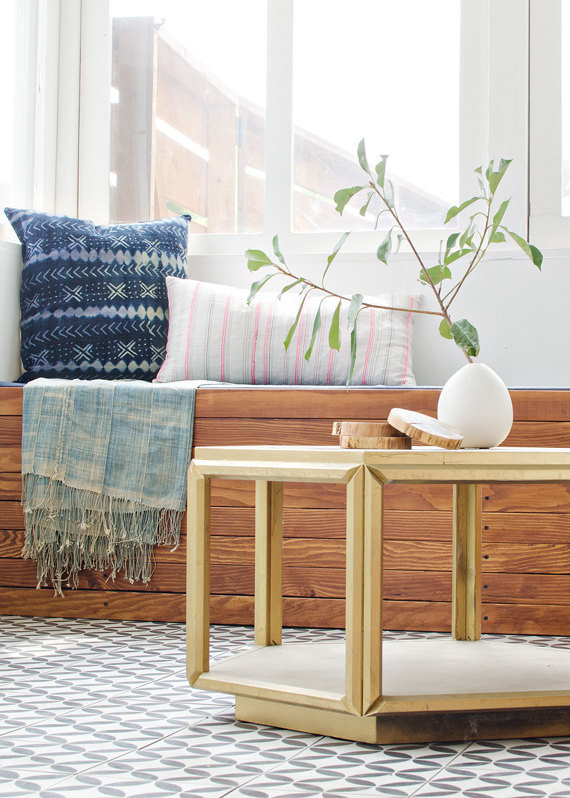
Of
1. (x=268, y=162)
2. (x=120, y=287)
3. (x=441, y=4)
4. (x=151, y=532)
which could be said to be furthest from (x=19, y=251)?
(x=441, y=4)

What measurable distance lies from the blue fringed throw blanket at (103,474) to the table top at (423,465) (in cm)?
87

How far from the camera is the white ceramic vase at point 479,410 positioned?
1.22 meters

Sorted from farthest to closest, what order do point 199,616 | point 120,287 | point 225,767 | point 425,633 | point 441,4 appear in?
point 441,4 → point 120,287 → point 425,633 → point 199,616 → point 225,767

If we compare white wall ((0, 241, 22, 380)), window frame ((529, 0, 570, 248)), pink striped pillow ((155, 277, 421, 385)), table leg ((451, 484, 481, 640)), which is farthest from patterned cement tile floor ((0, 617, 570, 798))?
window frame ((529, 0, 570, 248))

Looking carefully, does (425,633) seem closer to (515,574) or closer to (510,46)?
(515,574)

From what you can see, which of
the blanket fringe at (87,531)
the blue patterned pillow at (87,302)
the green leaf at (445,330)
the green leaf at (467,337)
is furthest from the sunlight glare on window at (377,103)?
the green leaf at (467,337)

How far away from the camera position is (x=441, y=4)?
8.48 feet

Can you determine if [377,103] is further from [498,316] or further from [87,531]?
[87,531]

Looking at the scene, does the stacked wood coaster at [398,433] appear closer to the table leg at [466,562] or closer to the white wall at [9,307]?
the table leg at [466,562]

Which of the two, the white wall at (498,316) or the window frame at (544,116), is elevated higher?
the window frame at (544,116)

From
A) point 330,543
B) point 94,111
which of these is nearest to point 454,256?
point 330,543

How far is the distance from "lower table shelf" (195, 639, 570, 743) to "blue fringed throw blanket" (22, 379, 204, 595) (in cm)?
Answer: 72

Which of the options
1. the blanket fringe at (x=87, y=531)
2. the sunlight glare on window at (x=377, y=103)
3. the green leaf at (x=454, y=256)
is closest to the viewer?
the green leaf at (x=454, y=256)

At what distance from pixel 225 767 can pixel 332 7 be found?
7.85 feet
